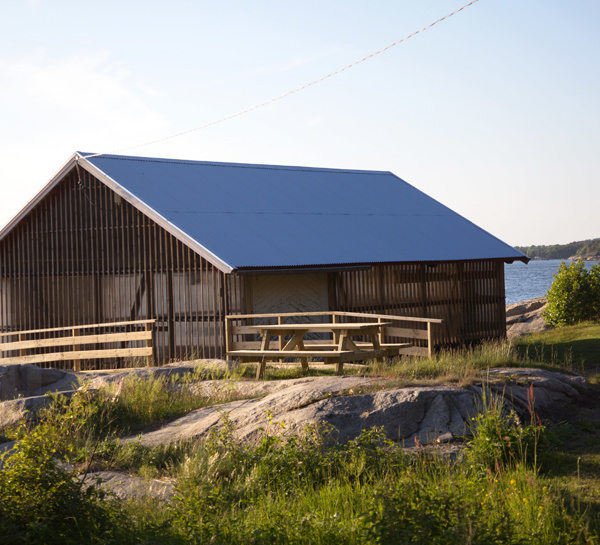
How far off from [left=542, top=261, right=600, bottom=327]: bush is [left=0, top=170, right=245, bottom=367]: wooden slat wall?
42.3 feet

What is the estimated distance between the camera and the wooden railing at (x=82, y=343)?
18109 millimetres

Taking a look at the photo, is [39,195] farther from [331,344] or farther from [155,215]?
[331,344]

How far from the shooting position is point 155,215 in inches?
763

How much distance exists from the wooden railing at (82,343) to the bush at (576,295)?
14105 millimetres

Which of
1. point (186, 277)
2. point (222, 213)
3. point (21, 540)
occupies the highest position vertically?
point (222, 213)

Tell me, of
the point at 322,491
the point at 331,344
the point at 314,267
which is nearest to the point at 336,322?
the point at 331,344

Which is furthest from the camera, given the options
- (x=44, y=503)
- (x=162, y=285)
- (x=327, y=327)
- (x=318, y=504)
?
(x=162, y=285)

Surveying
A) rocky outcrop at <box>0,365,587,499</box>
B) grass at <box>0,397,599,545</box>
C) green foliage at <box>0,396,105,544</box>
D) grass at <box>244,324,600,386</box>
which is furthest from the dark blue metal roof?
green foliage at <box>0,396,105,544</box>

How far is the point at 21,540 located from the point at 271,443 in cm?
307

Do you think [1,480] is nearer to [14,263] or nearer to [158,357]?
[158,357]

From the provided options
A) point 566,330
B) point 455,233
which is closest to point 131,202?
point 455,233

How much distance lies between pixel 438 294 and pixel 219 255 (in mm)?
7645

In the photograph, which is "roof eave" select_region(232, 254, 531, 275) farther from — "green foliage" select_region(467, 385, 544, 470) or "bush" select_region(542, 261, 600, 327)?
"green foliage" select_region(467, 385, 544, 470)

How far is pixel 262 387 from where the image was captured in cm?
1343
